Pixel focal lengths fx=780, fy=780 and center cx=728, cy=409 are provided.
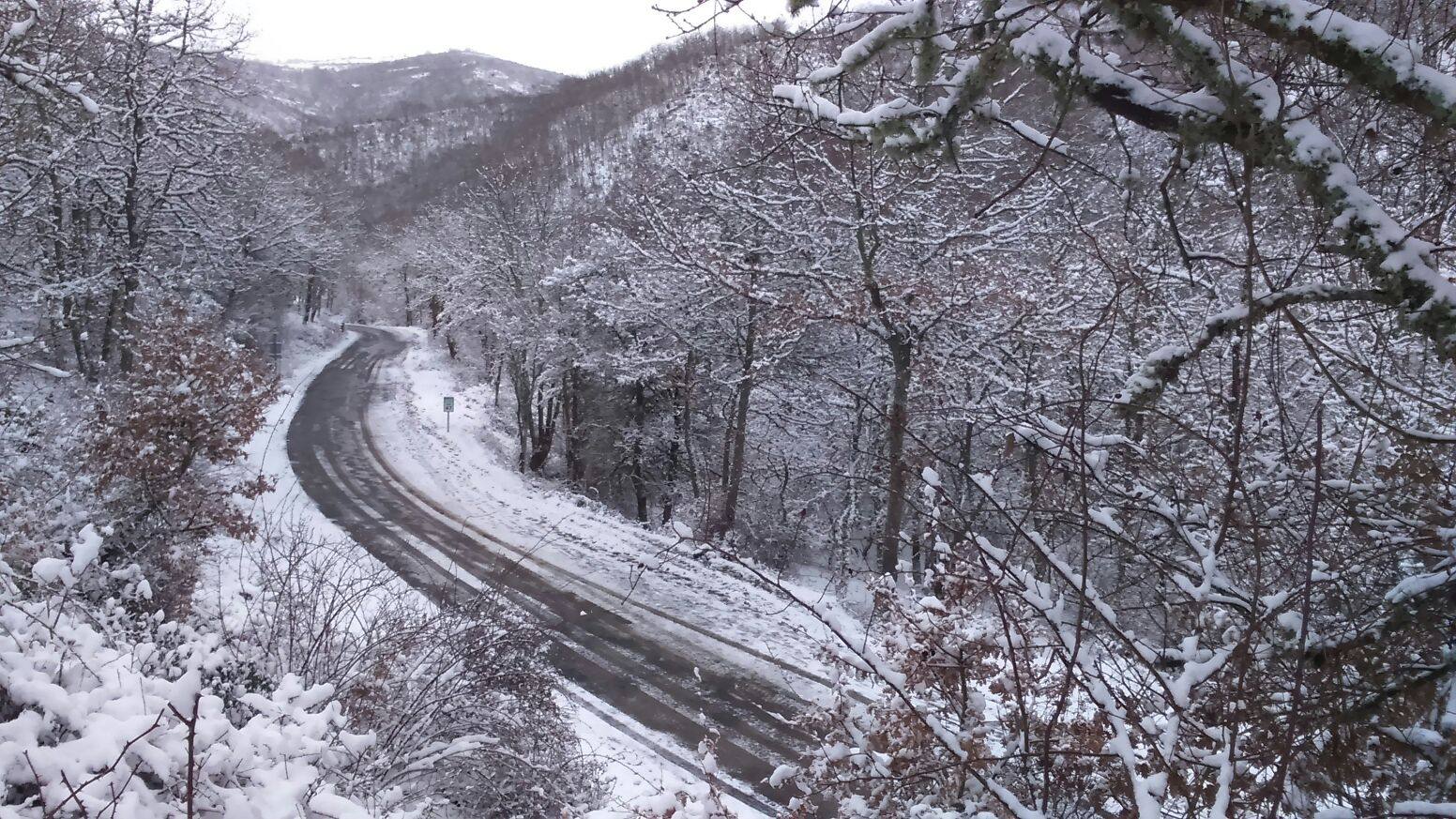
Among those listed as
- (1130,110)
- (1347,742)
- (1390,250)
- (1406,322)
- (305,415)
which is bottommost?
(305,415)

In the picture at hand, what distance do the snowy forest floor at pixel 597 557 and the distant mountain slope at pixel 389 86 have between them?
125 m

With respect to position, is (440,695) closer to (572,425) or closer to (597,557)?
(597,557)

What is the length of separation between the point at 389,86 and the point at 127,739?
660ft

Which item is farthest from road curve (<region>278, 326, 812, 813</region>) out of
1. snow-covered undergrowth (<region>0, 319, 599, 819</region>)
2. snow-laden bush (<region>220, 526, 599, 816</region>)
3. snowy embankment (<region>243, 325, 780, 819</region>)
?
snow-covered undergrowth (<region>0, 319, 599, 819</region>)

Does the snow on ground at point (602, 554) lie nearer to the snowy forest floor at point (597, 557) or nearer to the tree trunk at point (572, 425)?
the snowy forest floor at point (597, 557)

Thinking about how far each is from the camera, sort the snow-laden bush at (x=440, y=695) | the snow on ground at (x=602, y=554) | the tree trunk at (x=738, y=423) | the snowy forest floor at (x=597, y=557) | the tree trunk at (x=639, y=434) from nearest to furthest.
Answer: the snow-laden bush at (x=440, y=695) → the snowy forest floor at (x=597, y=557) → the snow on ground at (x=602, y=554) → the tree trunk at (x=738, y=423) → the tree trunk at (x=639, y=434)

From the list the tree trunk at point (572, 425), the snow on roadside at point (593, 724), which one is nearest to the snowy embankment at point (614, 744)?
the snow on roadside at point (593, 724)

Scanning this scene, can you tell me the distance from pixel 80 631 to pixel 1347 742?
15.4ft

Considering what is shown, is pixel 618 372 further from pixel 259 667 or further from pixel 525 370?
pixel 259 667

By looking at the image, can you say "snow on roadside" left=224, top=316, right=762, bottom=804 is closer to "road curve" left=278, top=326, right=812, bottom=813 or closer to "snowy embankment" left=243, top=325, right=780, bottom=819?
"snowy embankment" left=243, top=325, right=780, bottom=819

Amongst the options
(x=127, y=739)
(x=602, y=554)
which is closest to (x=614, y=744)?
(x=602, y=554)

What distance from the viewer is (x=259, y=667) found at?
18.7 feet

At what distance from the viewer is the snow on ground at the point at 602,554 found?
1083cm

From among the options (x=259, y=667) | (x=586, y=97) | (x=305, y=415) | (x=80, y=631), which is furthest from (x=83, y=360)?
(x=586, y=97)
